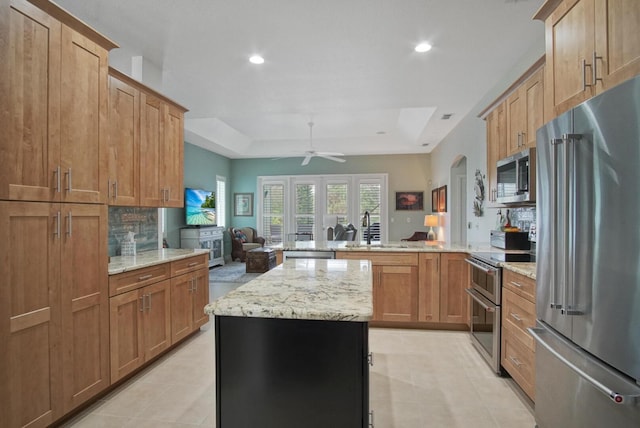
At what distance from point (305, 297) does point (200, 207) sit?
21.0ft

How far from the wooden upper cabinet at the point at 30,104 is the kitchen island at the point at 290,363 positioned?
4.14 feet

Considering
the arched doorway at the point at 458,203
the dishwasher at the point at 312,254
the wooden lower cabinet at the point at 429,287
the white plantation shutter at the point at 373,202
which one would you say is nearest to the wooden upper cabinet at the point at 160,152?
the dishwasher at the point at 312,254

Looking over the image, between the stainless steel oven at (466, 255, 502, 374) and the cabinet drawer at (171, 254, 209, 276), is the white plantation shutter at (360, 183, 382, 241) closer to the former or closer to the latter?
the stainless steel oven at (466, 255, 502, 374)

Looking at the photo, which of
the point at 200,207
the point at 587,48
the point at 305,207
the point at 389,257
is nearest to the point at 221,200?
the point at 200,207

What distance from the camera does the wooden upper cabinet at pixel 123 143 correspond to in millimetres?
2547

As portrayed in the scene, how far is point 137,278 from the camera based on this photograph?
248cm

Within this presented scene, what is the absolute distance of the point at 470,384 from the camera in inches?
96.0

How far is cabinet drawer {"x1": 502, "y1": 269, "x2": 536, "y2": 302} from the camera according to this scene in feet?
6.66

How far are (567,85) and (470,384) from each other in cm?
209

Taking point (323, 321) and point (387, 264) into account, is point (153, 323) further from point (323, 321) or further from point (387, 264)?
point (387, 264)

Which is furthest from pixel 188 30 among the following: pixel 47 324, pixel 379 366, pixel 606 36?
pixel 379 366

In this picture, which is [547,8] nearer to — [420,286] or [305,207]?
[420,286]

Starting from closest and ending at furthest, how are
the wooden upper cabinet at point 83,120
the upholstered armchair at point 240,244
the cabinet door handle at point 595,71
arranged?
the cabinet door handle at point 595,71
the wooden upper cabinet at point 83,120
the upholstered armchair at point 240,244

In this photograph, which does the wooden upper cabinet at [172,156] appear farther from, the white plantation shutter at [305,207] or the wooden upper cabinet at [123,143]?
the white plantation shutter at [305,207]
